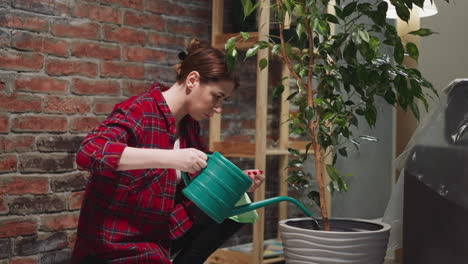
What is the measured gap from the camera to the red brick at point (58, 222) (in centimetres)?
205

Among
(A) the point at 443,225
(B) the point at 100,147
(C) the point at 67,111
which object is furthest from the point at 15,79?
(A) the point at 443,225

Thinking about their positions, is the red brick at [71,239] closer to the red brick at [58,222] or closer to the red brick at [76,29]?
the red brick at [58,222]

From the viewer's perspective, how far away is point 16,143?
6.48 ft

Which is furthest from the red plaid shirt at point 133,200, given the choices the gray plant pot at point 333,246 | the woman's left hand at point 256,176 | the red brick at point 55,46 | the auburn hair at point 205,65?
the red brick at point 55,46

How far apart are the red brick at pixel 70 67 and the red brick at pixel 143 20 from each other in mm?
245

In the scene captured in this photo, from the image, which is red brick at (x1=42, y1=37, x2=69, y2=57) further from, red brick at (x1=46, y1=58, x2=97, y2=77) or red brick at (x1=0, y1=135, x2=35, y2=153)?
red brick at (x1=0, y1=135, x2=35, y2=153)

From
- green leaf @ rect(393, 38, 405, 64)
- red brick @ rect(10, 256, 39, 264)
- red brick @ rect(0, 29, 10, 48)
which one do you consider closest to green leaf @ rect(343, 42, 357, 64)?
green leaf @ rect(393, 38, 405, 64)

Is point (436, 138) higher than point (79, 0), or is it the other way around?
point (79, 0)

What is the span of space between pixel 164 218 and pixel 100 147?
36 cm

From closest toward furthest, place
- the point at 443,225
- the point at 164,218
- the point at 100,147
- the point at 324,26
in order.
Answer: the point at 100,147 → the point at 324,26 → the point at 164,218 → the point at 443,225

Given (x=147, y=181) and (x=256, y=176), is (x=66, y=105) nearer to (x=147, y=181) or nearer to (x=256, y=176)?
(x=147, y=181)

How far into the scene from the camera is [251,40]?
2.34 metres

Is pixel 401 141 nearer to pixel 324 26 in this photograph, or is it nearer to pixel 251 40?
pixel 251 40

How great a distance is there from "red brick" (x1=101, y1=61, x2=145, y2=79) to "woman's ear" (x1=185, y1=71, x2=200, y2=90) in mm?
645
